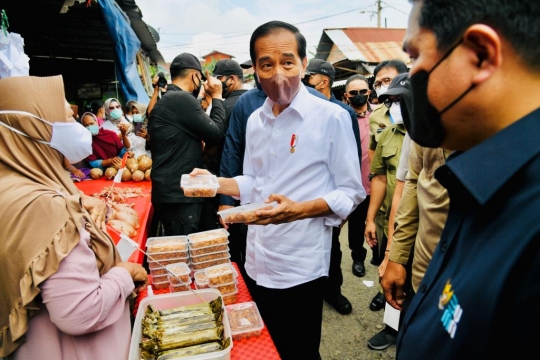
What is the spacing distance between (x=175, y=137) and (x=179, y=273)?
164 centimetres

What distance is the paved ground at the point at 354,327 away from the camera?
3.01 metres

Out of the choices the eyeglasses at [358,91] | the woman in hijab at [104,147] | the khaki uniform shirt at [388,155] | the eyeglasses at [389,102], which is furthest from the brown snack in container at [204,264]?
the woman in hijab at [104,147]

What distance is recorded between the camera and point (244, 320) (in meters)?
1.84

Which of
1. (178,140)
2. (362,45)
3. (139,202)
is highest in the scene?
(362,45)

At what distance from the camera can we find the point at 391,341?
3.06 meters

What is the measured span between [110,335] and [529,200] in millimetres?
1750

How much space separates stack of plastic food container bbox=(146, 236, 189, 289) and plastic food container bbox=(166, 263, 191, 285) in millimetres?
66

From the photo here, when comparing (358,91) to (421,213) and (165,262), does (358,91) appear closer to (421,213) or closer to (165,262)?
(421,213)

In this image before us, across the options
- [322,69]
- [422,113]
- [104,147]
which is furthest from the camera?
[104,147]

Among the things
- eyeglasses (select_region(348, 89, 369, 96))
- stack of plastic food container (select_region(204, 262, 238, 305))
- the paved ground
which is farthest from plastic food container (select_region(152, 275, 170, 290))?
eyeglasses (select_region(348, 89, 369, 96))

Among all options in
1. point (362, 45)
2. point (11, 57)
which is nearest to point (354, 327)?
point (11, 57)

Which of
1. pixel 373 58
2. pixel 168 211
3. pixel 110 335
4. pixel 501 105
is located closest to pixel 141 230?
pixel 168 211

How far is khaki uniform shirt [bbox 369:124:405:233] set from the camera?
3102 mm

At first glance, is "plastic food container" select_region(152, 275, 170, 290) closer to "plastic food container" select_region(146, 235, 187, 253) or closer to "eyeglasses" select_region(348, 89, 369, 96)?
"plastic food container" select_region(146, 235, 187, 253)
